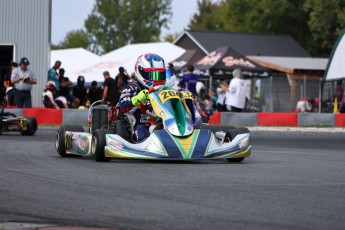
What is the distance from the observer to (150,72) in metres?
12.3

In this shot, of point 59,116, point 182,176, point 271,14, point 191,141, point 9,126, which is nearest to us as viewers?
point 182,176

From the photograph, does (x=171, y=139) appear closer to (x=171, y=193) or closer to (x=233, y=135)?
(x=233, y=135)

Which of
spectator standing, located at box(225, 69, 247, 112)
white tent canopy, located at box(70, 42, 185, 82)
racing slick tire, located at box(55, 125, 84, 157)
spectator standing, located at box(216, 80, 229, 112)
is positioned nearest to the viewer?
racing slick tire, located at box(55, 125, 84, 157)

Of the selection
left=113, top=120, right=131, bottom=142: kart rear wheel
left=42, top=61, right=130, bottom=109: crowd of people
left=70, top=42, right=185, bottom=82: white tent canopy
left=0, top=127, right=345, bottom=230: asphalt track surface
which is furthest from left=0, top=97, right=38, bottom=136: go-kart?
left=70, top=42, right=185, bottom=82: white tent canopy

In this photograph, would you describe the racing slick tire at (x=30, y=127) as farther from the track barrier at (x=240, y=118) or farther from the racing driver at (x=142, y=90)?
the racing driver at (x=142, y=90)

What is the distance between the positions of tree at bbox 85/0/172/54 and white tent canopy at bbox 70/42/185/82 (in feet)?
187

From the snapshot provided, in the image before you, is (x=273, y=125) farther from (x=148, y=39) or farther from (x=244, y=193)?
(x=148, y=39)

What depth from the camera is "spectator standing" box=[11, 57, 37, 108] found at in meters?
22.6

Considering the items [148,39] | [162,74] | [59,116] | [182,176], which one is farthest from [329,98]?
[148,39]

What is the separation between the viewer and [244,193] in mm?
8031

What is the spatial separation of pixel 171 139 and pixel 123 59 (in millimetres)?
26705

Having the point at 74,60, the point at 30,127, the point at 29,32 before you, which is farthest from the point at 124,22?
the point at 30,127

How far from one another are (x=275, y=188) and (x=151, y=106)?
389 centimetres

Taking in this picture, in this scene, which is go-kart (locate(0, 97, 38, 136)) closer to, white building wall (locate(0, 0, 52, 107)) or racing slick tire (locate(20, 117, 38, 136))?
racing slick tire (locate(20, 117, 38, 136))
